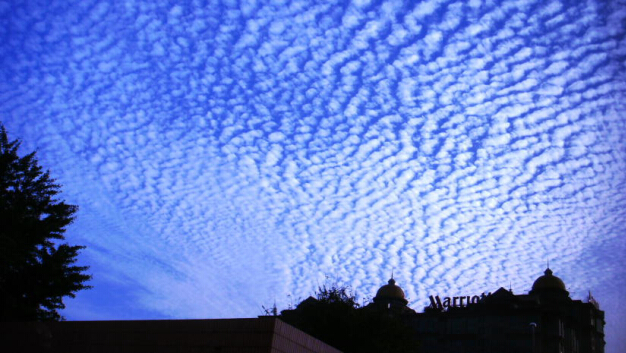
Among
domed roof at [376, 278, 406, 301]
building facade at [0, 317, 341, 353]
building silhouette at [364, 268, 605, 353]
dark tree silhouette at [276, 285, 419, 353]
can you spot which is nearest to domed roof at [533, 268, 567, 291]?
building silhouette at [364, 268, 605, 353]

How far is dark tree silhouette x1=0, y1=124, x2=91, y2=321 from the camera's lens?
128 ft

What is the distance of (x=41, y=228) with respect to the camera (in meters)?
40.4

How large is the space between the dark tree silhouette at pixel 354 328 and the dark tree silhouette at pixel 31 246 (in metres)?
17.9

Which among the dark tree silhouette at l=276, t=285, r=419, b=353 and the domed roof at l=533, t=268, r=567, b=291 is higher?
the domed roof at l=533, t=268, r=567, b=291

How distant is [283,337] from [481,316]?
157 ft

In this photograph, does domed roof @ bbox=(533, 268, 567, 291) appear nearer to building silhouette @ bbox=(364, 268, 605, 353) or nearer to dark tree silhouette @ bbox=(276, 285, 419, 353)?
building silhouette @ bbox=(364, 268, 605, 353)

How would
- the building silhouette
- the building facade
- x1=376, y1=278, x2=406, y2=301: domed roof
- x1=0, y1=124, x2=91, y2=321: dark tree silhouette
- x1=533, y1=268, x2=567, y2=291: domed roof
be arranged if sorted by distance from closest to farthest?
the building facade → x1=0, y1=124, x2=91, y2=321: dark tree silhouette → the building silhouette → x1=533, y1=268, x2=567, y2=291: domed roof → x1=376, y1=278, x2=406, y2=301: domed roof

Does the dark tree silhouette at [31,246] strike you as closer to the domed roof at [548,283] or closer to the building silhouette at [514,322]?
the building silhouette at [514,322]

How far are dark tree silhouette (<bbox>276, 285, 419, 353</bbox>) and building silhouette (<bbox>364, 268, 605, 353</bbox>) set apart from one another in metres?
8.60

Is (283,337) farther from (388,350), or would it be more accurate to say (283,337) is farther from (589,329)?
(589,329)

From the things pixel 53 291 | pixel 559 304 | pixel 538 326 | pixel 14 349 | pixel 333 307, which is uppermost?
pixel 559 304

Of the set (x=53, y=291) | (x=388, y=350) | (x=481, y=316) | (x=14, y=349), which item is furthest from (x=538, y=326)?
(x=14, y=349)

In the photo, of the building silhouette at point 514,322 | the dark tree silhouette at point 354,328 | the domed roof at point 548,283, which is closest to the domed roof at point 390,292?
the building silhouette at point 514,322

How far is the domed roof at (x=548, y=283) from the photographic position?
76175mm
